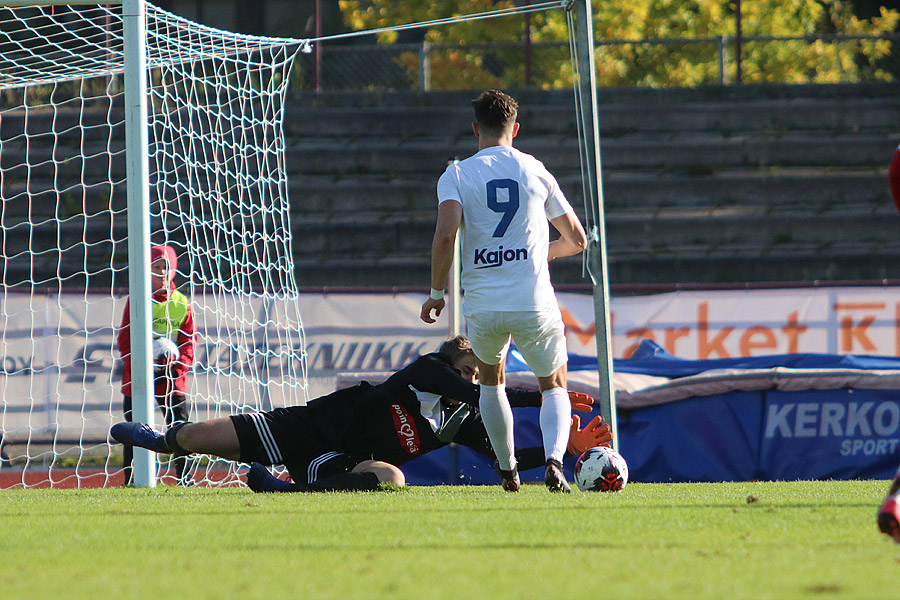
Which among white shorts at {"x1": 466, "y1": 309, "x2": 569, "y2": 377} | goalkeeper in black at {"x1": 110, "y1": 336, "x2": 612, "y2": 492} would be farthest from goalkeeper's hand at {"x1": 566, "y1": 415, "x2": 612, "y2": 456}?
white shorts at {"x1": 466, "y1": 309, "x2": 569, "y2": 377}

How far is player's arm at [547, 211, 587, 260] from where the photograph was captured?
524 centimetres

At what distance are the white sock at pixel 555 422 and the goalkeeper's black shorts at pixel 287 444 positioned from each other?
129cm

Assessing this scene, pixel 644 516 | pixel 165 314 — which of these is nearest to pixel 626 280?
pixel 165 314

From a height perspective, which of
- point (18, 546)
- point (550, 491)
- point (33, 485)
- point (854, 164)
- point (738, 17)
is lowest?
point (33, 485)

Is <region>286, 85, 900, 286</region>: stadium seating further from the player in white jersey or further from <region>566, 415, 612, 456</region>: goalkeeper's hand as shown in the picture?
the player in white jersey

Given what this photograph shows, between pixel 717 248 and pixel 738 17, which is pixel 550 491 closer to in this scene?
pixel 717 248

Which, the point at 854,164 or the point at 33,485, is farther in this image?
the point at 854,164

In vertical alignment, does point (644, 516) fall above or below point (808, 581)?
below

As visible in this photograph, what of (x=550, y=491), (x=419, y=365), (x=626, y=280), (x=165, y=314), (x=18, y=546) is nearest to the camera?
(x=18, y=546)

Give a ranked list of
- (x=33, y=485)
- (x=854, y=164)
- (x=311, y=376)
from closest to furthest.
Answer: (x=33, y=485)
(x=311, y=376)
(x=854, y=164)

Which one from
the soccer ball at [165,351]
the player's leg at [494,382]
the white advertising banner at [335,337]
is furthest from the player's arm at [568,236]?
the white advertising banner at [335,337]

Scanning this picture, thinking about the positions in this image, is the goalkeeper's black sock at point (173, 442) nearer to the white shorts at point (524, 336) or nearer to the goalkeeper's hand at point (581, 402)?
the white shorts at point (524, 336)

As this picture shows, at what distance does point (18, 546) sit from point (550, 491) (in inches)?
99.5

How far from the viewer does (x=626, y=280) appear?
46.5 feet
